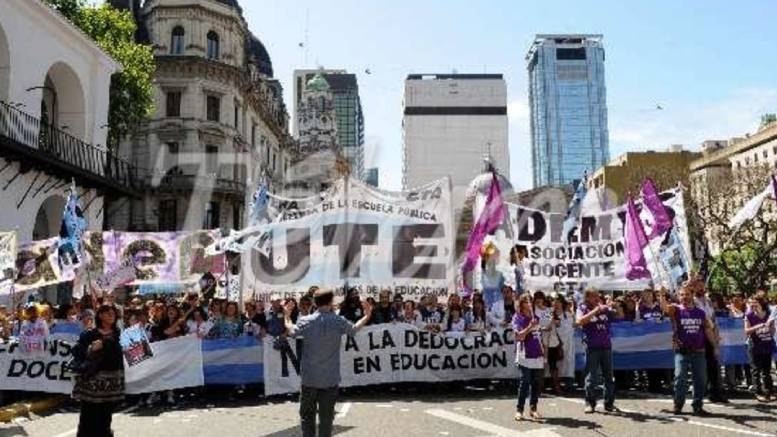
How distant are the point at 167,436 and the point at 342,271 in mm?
5512

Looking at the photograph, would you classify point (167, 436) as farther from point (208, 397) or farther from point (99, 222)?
point (99, 222)

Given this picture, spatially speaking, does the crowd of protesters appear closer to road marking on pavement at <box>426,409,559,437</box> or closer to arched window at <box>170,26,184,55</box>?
road marking on pavement at <box>426,409,559,437</box>

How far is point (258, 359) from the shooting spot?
12.8 meters

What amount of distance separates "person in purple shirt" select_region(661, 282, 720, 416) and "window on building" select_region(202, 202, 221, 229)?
4469 centimetres

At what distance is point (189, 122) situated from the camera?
5125 centimetres

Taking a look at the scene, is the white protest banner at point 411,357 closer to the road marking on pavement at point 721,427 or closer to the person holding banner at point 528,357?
the person holding banner at point 528,357

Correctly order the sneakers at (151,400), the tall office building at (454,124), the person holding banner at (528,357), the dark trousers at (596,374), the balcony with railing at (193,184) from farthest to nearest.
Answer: the tall office building at (454,124)
the balcony with railing at (193,184)
the sneakers at (151,400)
the dark trousers at (596,374)
the person holding banner at (528,357)

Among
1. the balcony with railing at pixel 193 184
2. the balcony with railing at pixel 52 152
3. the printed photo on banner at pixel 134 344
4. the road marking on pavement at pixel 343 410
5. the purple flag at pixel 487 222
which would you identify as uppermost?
the balcony with railing at pixel 193 184

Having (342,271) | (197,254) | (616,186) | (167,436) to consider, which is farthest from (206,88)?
(616,186)

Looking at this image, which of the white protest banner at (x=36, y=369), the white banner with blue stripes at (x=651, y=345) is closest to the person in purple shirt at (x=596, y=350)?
the white banner with blue stripes at (x=651, y=345)

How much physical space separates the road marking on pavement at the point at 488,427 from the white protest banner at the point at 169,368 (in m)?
4.20

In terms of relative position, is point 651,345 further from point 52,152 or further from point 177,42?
point 177,42

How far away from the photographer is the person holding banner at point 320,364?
23.8 feet

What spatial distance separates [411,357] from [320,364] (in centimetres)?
607
